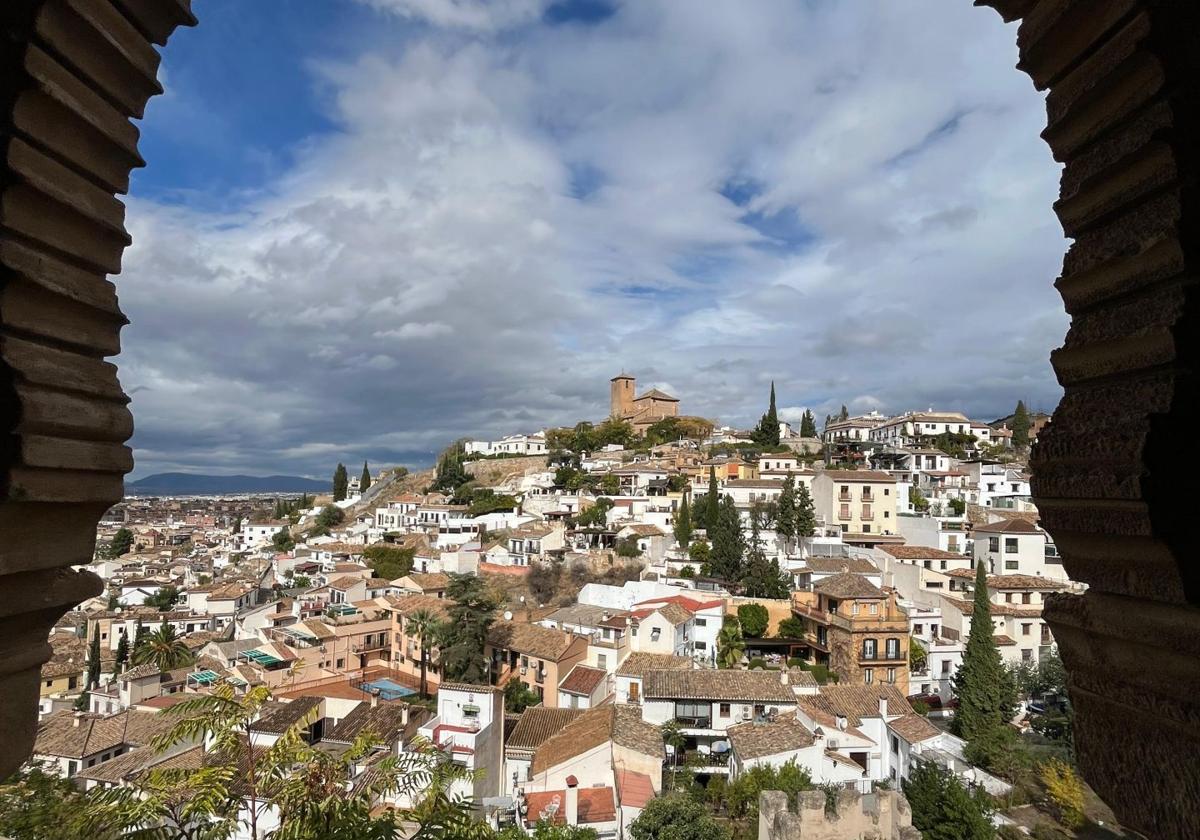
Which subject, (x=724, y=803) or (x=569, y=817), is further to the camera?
(x=724, y=803)

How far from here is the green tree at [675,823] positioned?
44.0 feet

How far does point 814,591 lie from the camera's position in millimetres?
28000

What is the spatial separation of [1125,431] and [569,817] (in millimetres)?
15750

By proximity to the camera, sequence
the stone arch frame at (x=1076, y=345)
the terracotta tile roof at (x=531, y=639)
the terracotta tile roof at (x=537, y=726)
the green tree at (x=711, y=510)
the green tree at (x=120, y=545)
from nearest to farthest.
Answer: the stone arch frame at (x=1076, y=345)
the terracotta tile roof at (x=537, y=726)
the terracotta tile roof at (x=531, y=639)
the green tree at (x=711, y=510)
the green tree at (x=120, y=545)

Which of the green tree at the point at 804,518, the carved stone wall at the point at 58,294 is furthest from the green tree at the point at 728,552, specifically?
the carved stone wall at the point at 58,294

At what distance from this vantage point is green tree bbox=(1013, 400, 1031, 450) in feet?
177

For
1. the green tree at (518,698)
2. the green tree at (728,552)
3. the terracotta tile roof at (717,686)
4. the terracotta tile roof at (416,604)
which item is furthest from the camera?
the green tree at (728,552)

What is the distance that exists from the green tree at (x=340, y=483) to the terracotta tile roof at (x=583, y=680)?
57394mm

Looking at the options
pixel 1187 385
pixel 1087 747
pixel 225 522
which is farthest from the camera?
pixel 225 522

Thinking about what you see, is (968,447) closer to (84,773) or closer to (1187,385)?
(84,773)

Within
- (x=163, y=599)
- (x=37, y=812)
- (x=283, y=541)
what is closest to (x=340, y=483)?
(x=283, y=541)

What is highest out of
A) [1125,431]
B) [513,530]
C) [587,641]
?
[1125,431]

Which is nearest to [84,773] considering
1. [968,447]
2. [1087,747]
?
[1087,747]

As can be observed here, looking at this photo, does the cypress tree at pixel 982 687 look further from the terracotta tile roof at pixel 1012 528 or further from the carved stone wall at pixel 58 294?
the carved stone wall at pixel 58 294
